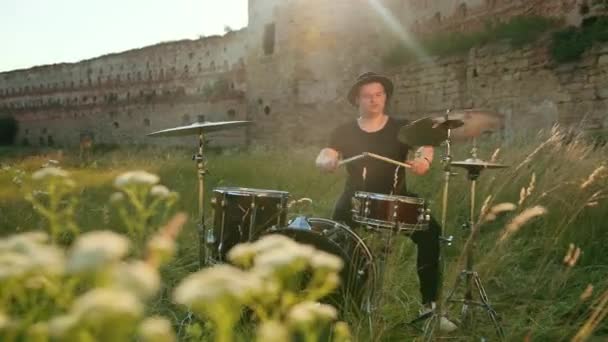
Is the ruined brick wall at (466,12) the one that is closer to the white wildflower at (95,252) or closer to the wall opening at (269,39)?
the wall opening at (269,39)

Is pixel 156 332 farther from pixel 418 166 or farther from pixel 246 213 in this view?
pixel 418 166

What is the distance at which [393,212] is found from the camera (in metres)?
3.00

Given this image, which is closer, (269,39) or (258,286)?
(258,286)

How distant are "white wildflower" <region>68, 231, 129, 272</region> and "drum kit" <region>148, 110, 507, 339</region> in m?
2.30

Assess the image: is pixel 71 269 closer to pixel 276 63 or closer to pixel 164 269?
pixel 164 269

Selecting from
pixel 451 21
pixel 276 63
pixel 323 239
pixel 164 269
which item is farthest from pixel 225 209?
pixel 276 63

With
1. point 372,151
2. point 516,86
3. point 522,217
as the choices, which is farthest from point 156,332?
point 516,86

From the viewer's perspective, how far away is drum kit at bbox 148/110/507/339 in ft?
9.53

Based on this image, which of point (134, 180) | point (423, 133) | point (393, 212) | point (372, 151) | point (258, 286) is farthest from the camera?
point (372, 151)

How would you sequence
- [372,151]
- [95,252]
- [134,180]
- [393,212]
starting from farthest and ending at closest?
[372,151], [393,212], [134,180], [95,252]

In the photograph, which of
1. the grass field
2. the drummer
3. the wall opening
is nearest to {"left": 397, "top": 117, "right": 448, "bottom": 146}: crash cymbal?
the drummer

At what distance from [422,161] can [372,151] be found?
555 millimetres

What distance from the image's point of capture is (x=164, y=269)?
4.18 m

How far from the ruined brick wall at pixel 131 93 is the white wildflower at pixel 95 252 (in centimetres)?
1884
